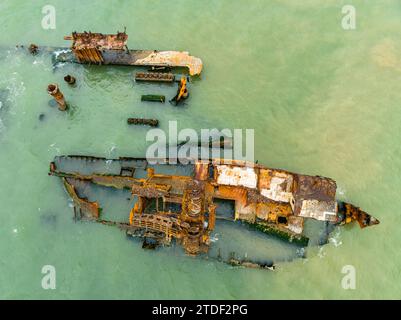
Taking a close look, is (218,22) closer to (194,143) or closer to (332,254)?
(194,143)

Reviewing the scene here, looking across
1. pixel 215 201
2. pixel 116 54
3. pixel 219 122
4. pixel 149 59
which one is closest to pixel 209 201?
pixel 215 201

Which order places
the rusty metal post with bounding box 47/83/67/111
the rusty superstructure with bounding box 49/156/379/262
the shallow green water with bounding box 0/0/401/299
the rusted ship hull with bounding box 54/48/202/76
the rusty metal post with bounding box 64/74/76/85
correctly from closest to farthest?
the rusty superstructure with bounding box 49/156/379/262
the shallow green water with bounding box 0/0/401/299
the rusty metal post with bounding box 47/83/67/111
the rusty metal post with bounding box 64/74/76/85
the rusted ship hull with bounding box 54/48/202/76

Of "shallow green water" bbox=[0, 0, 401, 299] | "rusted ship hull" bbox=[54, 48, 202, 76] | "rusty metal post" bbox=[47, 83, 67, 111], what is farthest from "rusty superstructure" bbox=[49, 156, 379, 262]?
"rusted ship hull" bbox=[54, 48, 202, 76]

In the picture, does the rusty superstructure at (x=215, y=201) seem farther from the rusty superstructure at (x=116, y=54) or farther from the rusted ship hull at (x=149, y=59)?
the rusty superstructure at (x=116, y=54)

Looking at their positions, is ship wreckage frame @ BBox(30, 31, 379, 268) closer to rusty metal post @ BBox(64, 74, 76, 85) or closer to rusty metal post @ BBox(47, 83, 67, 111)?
rusty metal post @ BBox(47, 83, 67, 111)

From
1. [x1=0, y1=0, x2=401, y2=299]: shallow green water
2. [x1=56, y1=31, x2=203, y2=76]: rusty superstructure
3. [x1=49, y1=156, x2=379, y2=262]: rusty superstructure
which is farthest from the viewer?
[x1=56, y1=31, x2=203, y2=76]: rusty superstructure
